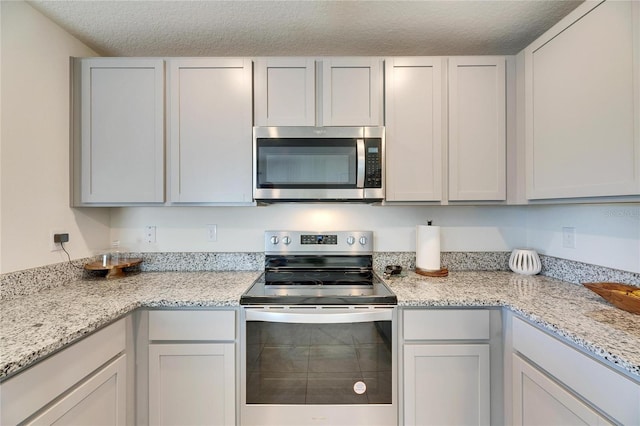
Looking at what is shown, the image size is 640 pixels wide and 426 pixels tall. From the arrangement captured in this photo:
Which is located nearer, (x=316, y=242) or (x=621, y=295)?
(x=621, y=295)

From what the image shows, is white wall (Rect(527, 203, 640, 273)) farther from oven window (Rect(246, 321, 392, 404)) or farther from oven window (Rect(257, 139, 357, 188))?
oven window (Rect(257, 139, 357, 188))

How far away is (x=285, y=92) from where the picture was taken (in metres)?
1.64

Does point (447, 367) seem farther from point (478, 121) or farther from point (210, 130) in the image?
point (210, 130)

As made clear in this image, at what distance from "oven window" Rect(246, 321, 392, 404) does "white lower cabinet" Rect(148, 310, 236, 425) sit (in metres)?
0.12

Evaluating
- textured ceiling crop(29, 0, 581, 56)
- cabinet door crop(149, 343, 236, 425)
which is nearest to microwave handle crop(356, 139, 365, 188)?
textured ceiling crop(29, 0, 581, 56)

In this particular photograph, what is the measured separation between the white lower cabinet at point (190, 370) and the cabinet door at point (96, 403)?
12 cm

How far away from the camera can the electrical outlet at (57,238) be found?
1.52 meters

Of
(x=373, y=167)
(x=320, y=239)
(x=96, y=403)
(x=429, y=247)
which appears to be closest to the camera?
(x=96, y=403)

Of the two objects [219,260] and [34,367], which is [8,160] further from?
[219,260]

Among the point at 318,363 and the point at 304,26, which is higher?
the point at 304,26

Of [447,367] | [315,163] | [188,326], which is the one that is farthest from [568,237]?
[188,326]

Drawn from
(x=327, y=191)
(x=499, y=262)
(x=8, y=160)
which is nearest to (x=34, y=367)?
(x=8, y=160)

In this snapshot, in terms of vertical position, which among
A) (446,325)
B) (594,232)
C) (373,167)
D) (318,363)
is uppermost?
(373,167)

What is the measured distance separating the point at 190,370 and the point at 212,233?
0.91 metres
